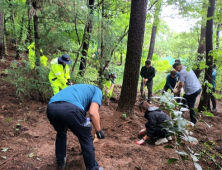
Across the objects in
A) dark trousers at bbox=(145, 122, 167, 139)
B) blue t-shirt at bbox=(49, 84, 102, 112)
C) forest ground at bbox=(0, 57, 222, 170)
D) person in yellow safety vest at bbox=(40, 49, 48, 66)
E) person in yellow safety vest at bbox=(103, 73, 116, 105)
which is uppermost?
person in yellow safety vest at bbox=(40, 49, 48, 66)

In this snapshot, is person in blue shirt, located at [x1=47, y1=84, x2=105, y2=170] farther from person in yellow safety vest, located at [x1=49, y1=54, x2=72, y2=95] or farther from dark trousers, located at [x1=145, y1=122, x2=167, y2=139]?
person in yellow safety vest, located at [x1=49, y1=54, x2=72, y2=95]

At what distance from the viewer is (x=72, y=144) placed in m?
3.52

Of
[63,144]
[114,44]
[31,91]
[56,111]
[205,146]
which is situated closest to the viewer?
[56,111]

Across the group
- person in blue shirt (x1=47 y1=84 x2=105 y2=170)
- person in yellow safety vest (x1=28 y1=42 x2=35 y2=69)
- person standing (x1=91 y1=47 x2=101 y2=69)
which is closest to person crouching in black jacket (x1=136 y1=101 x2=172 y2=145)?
person in blue shirt (x1=47 y1=84 x2=105 y2=170)

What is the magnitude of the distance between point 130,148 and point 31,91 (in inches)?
141

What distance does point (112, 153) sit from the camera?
10.7 feet

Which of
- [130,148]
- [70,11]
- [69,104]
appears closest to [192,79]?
[130,148]

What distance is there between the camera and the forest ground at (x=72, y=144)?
9.41ft

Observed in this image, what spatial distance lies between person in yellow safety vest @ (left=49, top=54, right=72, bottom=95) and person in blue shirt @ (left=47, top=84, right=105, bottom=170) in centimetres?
246

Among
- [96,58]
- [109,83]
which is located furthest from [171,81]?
[96,58]

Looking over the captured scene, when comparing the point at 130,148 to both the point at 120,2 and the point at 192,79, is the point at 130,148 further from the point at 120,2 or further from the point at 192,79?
the point at 120,2

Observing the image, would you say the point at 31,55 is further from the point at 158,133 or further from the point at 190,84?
the point at 190,84

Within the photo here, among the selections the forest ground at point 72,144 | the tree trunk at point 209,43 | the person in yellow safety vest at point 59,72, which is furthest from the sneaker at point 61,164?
the tree trunk at point 209,43

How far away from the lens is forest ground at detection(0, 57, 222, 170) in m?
2.87
